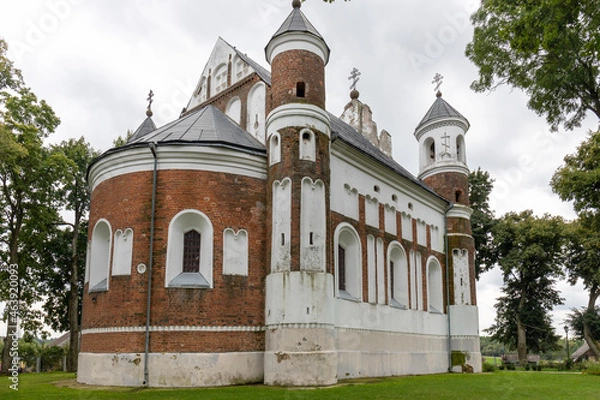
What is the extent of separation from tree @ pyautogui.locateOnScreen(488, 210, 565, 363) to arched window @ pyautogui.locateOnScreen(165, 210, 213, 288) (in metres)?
29.0

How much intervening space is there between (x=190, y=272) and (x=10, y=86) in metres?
13.5

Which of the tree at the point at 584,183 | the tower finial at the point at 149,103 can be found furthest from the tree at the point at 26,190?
the tree at the point at 584,183

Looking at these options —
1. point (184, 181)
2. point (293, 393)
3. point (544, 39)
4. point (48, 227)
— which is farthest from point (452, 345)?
point (48, 227)

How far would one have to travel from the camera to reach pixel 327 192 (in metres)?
17.7

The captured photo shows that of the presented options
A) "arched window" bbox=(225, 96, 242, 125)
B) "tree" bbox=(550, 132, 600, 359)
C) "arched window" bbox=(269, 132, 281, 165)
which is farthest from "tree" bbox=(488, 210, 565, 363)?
"arched window" bbox=(269, 132, 281, 165)

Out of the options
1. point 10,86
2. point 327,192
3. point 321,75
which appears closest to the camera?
point 327,192

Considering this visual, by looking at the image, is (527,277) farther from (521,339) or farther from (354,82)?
(354,82)

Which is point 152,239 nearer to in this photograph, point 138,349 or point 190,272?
point 190,272

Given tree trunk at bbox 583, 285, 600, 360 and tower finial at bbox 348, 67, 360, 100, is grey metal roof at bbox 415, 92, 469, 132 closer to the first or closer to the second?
tower finial at bbox 348, 67, 360, 100

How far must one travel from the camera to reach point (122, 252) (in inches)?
654

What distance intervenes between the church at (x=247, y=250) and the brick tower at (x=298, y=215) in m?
0.04

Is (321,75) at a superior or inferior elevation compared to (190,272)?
superior

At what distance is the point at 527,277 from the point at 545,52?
1192 inches

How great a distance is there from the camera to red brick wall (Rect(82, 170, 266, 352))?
15.8 meters
